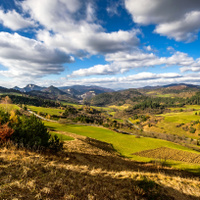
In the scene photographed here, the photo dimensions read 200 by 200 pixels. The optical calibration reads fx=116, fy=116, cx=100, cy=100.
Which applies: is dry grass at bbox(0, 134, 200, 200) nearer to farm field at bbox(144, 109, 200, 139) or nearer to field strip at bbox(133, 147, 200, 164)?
field strip at bbox(133, 147, 200, 164)

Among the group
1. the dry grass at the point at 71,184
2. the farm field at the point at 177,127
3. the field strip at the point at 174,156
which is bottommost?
the farm field at the point at 177,127

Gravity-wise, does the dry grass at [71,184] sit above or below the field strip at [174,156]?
above

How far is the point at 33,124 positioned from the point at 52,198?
17.0 m

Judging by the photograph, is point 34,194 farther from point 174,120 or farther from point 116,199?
point 174,120

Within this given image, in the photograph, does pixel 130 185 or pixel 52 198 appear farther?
pixel 130 185

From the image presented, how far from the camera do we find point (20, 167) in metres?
9.84

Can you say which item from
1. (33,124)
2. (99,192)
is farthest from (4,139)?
(99,192)

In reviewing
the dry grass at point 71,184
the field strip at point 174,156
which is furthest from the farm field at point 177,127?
the dry grass at point 71,184

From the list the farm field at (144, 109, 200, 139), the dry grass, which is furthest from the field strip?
the farm field at (144, 109, 200, 139)

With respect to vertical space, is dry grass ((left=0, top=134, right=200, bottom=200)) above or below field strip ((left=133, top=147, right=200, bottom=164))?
above

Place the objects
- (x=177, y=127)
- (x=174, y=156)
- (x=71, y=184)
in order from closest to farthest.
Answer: (x=71, y=184) → (x=174, y=156) → (x=177, y=127)

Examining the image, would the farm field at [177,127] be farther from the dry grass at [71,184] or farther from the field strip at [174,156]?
the dry grass at [71,184]

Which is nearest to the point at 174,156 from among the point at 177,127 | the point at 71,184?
the point at 71,184

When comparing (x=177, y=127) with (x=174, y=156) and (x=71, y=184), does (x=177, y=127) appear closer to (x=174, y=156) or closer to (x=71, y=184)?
(x=174, y=156)
